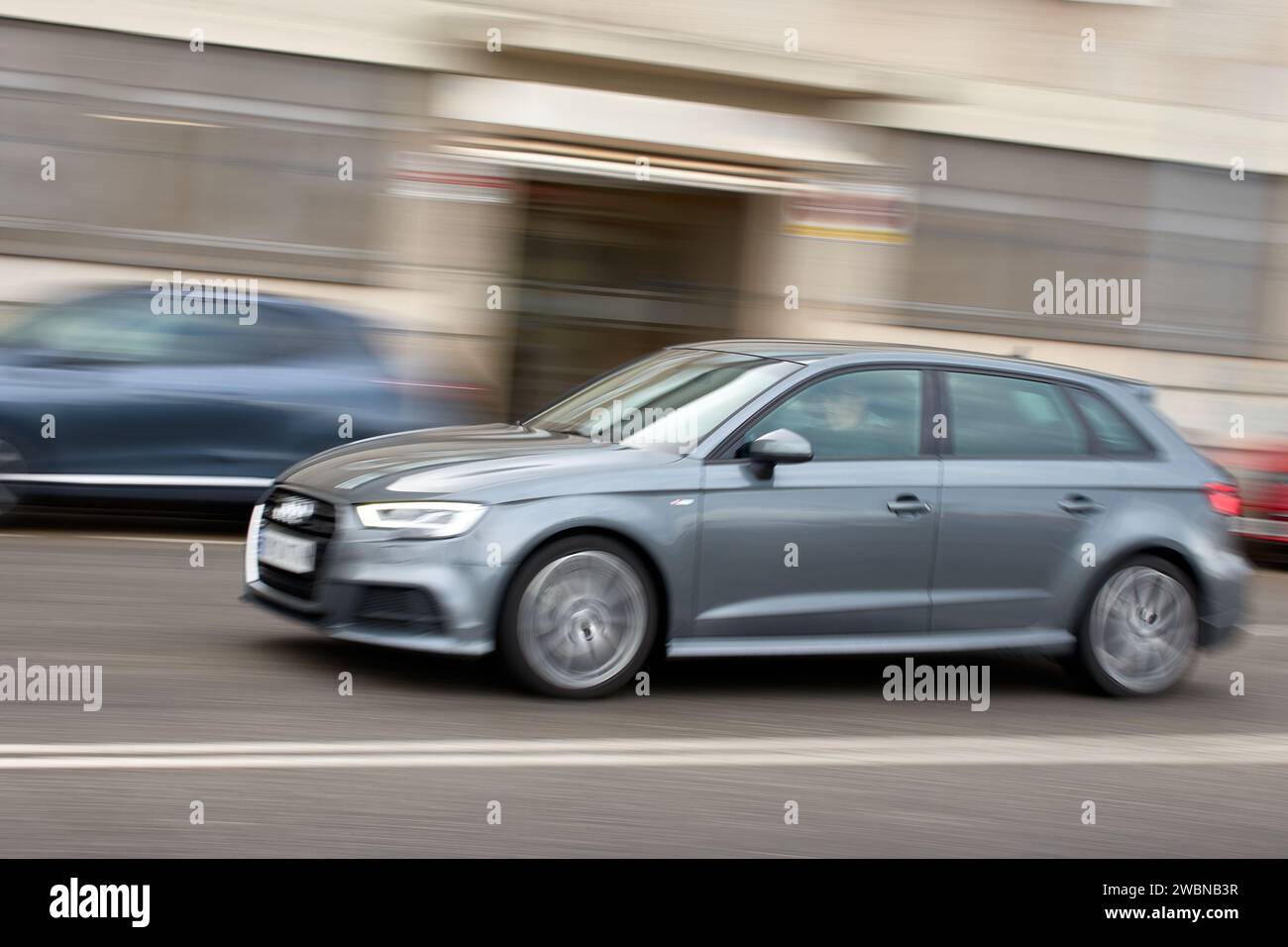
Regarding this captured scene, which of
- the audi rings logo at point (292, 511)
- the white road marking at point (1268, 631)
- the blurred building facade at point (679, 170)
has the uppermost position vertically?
A: the blurred building facade at point (679, 170)

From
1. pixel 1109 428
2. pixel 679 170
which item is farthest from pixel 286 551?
pixel 679 170

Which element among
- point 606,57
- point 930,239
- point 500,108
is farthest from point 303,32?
point 930,239

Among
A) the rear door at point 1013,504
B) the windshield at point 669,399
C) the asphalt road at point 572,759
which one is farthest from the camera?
the rear door at point 1013,504

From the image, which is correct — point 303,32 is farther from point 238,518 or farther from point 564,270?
point 238,518

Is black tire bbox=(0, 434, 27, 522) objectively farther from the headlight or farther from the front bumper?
the headlight

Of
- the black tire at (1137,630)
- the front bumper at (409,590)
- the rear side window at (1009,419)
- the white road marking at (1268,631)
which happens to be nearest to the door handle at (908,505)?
the rear side window at (1009,419)

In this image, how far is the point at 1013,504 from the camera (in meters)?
7.54

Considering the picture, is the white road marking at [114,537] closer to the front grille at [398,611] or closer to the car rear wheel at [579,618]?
the front grille at [398,611]

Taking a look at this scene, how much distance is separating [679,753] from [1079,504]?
98.3 inches

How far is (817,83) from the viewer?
698 inches

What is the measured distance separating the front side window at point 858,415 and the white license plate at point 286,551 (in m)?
1.84

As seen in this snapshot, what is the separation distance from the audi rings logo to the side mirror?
1773 mm

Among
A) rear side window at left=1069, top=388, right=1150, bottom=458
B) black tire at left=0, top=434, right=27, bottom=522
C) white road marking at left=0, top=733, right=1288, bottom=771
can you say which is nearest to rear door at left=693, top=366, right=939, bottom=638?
white road marking at left=0, top=733, right=1288, bottom=771

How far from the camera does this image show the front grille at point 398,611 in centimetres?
659
